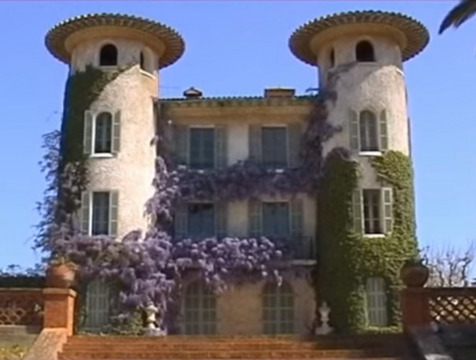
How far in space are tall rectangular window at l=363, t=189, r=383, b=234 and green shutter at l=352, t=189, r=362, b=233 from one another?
0.31 metres

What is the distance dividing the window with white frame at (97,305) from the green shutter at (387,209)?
35.1 feet

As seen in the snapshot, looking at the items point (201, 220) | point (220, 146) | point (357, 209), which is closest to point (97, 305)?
point (201, 220)

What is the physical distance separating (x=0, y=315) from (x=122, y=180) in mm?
13099

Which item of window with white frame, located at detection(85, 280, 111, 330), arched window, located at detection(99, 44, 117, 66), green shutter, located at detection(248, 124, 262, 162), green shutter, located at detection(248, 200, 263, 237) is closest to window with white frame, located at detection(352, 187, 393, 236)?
green shutter, located at detection(248, 200, 263, 237)

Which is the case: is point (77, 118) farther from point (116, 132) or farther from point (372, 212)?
point (372, 212)

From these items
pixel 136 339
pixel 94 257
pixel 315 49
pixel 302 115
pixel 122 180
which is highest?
pixel 315 49

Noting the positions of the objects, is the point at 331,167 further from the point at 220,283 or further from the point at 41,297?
the point at 41,297

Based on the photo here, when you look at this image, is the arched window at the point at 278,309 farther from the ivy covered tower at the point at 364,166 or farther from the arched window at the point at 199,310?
the arched window at the point at 199,310

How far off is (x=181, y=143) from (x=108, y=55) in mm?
4602

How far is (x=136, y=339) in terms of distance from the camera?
2145 centimetres

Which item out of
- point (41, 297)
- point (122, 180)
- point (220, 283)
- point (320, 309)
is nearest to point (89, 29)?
point (122, 180)

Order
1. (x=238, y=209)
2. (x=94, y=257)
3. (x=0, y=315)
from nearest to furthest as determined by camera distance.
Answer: (x=0, y=315) < (x=94, y=257) < (x=238, y=209)

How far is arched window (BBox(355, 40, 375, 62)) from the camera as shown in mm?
35375

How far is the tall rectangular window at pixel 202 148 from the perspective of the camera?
35.6 metres
